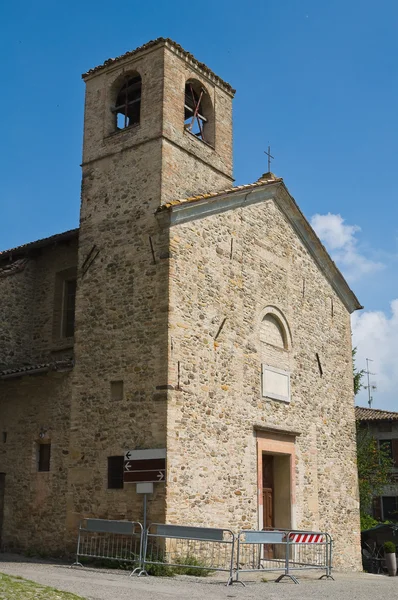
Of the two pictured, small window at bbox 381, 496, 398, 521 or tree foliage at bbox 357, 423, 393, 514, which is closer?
tree foliage at bbox 357, 423, 393, 514

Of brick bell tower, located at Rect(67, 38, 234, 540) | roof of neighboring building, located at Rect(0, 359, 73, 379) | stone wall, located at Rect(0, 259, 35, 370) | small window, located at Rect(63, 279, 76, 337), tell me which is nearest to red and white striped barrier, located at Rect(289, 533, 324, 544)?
brick bell tower, located at Rect(67, 38, 234, 540)

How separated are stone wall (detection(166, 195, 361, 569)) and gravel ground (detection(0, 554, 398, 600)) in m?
1.68

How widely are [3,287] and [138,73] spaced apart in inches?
241

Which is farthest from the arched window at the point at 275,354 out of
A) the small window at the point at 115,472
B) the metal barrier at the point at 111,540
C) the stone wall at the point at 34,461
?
the metal barrier at the point at 111,540

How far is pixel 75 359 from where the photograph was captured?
14.8m

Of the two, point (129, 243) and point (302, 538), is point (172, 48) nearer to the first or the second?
point (129, 243)

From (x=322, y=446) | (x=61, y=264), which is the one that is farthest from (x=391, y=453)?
(x=61, y=264)

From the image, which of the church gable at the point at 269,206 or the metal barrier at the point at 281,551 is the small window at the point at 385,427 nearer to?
the church gable at the point at 269,206

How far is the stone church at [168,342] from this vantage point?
13711mm

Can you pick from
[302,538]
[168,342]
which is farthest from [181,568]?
[168,342]

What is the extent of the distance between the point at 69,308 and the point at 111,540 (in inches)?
242

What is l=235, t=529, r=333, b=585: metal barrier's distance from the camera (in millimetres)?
12297

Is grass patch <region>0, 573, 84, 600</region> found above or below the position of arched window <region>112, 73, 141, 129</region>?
below

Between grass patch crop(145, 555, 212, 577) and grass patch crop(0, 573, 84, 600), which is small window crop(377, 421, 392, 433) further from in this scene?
grass patch crop(0, 573, 84, 600)
